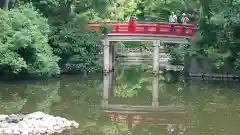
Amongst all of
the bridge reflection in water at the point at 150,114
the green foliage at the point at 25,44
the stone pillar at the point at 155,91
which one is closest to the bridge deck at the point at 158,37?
the stone pillar at the point at 155,91

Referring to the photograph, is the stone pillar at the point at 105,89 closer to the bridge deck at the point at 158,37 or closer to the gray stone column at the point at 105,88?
the gray stone column at the point at 105,88

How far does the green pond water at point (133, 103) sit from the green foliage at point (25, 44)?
85 centimetres

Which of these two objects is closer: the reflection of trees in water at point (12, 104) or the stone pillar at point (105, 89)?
the reflection of trees in water at point (12, 104)

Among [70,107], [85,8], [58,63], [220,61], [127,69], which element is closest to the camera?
[70,107]

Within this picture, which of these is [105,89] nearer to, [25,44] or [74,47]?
[25,44]

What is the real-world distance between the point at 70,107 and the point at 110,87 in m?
7.27

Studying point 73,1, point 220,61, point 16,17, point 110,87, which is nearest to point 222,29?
point 220,61

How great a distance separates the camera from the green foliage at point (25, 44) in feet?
78.8

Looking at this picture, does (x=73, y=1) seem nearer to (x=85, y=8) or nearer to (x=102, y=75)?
(x=85, y=8)

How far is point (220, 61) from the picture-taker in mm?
27328

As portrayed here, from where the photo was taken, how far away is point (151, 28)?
30.2m

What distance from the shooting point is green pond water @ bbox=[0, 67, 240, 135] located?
15242 millimetres

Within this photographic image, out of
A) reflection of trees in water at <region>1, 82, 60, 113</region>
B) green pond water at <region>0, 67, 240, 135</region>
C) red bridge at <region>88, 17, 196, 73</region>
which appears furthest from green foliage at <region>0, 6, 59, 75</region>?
red bridge at <region>88, 17, 196, 73</region>

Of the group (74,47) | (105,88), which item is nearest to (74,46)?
(74,47)
